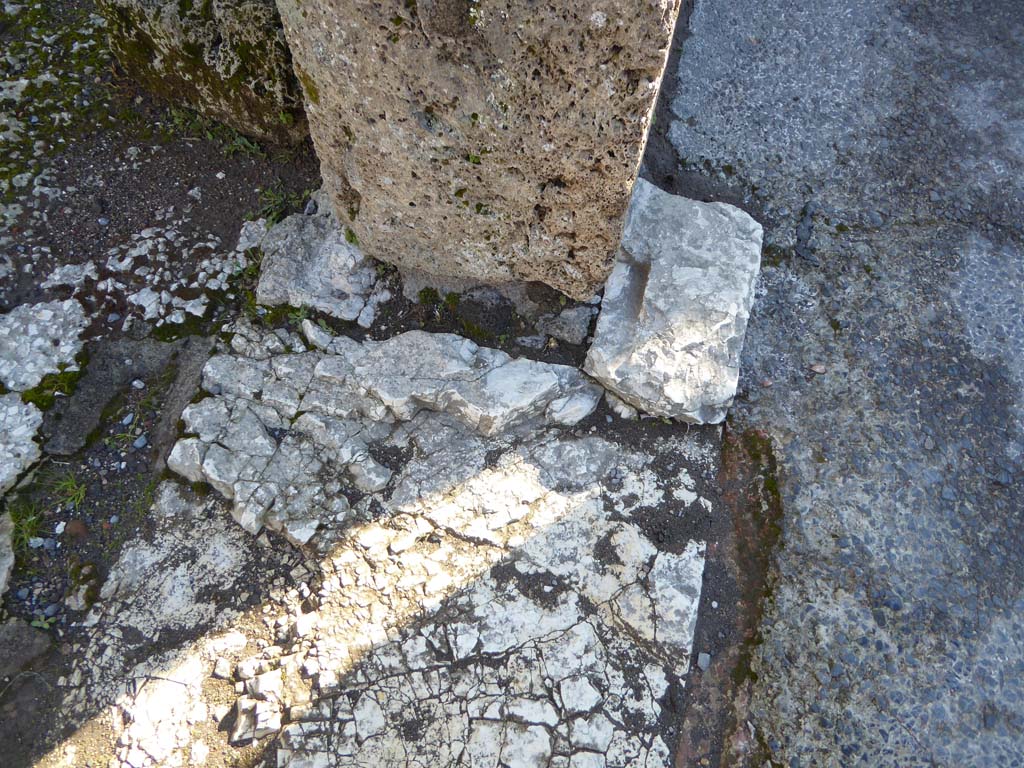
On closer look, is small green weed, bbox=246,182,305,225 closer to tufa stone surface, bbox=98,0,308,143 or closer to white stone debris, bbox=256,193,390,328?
white stone debris, bbox=256,193,390,328

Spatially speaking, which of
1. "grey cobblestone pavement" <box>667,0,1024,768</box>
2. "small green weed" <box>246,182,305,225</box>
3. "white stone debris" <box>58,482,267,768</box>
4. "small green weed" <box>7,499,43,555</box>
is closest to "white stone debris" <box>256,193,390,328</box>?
"small green weed" <box>246,182,305,225</box>

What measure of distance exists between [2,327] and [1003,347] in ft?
11.7

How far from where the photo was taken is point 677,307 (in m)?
2.44

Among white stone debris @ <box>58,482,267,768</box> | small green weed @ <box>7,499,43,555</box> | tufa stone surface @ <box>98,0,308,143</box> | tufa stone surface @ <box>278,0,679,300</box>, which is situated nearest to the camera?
tufa stone surface @ <box>278,0,679,300</box>

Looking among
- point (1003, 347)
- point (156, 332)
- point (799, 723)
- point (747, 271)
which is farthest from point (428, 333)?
point (1003, 347)

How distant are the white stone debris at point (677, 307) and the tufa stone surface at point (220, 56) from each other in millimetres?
1386

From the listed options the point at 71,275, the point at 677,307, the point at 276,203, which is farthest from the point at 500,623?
the point at 71,275

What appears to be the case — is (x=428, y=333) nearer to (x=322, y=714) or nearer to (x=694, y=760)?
(x=322, y=714)

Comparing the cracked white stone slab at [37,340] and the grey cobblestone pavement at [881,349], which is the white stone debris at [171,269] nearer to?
the cracked white stone slab at [37,340]

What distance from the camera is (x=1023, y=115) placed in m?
3.08

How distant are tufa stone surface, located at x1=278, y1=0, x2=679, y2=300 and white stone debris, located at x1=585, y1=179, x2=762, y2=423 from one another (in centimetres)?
22

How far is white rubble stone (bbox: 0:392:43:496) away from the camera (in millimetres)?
2270

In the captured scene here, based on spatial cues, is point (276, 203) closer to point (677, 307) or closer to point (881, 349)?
point (677, 307)

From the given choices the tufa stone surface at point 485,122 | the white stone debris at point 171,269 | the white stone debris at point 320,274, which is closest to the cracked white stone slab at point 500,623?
the white stone debris at point 320,274
